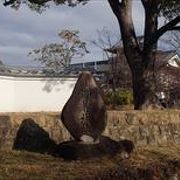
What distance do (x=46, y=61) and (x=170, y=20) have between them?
22823 millimetres

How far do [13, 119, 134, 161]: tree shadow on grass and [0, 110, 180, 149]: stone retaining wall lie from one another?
0.56 ft

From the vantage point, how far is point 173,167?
8828 mm

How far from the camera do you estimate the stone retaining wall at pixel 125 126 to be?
11.6m

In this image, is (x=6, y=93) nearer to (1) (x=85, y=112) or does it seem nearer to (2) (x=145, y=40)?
(2) (x=145, y=40)

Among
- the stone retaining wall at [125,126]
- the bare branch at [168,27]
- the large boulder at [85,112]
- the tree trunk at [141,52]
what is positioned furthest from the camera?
the tree trunk at [141,52]

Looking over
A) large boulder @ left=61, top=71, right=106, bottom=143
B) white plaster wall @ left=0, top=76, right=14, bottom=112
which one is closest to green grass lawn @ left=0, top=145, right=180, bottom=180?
large boulder @ left=61, top=71, right=106, bottom=143

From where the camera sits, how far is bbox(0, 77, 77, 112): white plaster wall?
82.7 feet

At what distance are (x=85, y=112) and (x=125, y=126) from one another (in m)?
2.78

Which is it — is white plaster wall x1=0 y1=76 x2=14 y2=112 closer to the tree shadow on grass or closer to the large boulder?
the tree shadow on grass

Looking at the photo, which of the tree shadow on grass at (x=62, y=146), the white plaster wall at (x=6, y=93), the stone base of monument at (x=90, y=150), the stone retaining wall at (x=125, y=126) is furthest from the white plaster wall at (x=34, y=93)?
the stone base of monument at (x=90, y=150)

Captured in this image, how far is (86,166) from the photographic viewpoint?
970cm

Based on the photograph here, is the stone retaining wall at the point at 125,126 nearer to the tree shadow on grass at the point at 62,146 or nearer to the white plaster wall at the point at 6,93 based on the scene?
the tree shadow on grass at the point at 62,146

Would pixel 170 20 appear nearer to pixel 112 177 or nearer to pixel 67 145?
pixel 67 145

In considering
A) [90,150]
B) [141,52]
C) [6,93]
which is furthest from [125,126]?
[6,93]
